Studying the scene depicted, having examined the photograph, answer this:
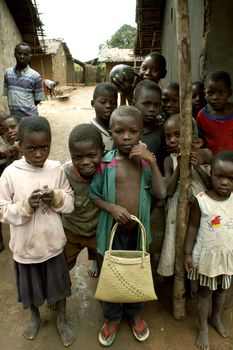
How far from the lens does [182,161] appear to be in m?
1.96

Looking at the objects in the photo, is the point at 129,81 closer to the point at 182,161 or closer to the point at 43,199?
the point at 182,161

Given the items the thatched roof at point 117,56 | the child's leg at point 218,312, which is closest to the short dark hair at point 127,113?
the child's leg at point 218,312

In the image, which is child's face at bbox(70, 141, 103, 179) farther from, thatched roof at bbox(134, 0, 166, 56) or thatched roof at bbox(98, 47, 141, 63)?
thatched roof at bbox(98, 47, 141, 63)

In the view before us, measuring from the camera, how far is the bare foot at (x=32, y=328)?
7.14ft

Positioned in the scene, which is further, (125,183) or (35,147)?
(125,183)

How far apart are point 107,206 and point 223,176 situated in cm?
73

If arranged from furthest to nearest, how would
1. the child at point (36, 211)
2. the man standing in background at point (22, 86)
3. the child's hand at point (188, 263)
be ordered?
the man standing in background at point (22, 86), the child's hand at point (188, 263), the child at point (36, 211)

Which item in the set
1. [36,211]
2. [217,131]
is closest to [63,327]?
[36,211]

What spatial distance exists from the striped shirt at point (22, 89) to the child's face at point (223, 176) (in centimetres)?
373

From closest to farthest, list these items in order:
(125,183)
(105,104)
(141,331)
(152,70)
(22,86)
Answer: (125,183) < (141,331) < (105,104) < (152,70) < (22,86)

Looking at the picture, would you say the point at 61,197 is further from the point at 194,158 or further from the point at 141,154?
the point at 194,158

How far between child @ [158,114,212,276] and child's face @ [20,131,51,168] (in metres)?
0.84

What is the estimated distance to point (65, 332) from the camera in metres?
2.17

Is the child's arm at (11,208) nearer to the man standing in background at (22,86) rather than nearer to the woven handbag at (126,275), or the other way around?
the woven handbag at (126,275)
